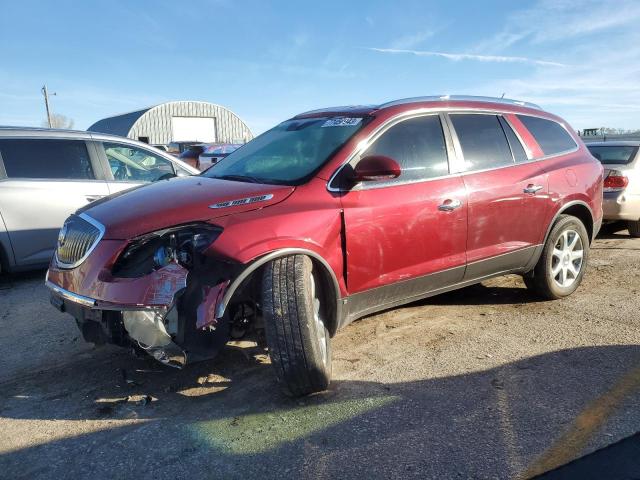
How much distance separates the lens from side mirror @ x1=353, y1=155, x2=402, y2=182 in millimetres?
3217

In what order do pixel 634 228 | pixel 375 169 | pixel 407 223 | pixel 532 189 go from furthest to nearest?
pixel 634 228, pixel 532 189, pixel 407 223, pixel 375 169

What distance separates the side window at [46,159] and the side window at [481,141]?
14.8ft

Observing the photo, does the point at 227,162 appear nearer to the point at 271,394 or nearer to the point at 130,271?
the point at 130,271

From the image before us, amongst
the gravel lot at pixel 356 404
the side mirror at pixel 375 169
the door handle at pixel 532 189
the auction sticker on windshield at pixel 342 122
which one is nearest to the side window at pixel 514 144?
the door handle at pixel 532 189

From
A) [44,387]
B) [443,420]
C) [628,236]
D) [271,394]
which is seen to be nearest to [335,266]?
[271,394]

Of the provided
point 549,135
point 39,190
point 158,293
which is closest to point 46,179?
point 39,190

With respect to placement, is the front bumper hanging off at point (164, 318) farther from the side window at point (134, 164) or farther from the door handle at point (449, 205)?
the side window at point (134, 164)

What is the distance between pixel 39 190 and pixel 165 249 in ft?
12.6

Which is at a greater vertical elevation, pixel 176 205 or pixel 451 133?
pixel 451 133

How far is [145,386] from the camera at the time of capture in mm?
3254

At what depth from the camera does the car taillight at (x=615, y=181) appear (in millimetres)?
7305

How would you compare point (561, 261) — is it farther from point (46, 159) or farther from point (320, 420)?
point (46, 159)

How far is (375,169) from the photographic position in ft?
→ 10.6

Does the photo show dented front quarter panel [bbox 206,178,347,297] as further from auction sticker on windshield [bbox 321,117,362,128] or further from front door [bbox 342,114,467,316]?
auction sticker on windshield [bbox 321,117,362,128]
